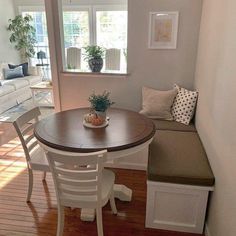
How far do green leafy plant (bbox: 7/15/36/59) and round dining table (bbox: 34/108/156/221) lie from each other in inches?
207

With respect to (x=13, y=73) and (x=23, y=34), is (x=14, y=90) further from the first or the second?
(x=23, y=34)

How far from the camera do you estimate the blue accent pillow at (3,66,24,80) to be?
19.0ft

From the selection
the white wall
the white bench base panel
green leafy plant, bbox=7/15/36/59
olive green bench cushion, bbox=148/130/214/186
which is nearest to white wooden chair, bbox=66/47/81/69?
olive green bench cushion, bbox=148/130/214/186

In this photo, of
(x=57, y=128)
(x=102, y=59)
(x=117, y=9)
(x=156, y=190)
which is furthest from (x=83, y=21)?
(x=156, y=190)

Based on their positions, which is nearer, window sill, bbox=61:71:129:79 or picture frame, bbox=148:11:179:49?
picture frame, bbox=148:11:179:49

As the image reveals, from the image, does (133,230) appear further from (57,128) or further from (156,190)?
(57,128)

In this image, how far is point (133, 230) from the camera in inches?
78.0

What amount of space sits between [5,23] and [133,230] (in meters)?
6.56

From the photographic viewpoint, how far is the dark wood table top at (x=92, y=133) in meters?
1.75

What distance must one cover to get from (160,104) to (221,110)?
1121 mm

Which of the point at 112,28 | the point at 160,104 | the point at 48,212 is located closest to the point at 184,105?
the point at 160,104

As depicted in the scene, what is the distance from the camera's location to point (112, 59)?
137 inches

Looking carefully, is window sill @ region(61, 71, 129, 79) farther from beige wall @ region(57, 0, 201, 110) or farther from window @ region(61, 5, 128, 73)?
window @ region(61, 5, 128, 73)

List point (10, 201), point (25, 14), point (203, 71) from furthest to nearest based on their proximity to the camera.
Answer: point (25, 14) < point (203, 71) < point (10, 201)
